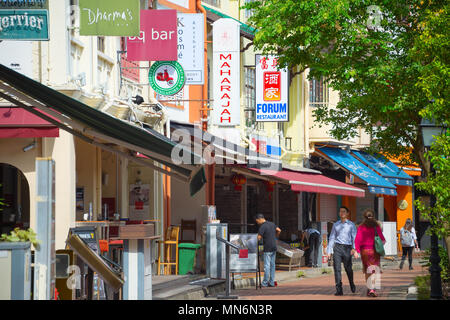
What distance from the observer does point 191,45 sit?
2158cm

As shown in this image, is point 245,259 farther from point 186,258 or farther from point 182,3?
point 182,3

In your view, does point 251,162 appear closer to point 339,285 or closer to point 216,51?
point 216,51

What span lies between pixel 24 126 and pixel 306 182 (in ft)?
43.8

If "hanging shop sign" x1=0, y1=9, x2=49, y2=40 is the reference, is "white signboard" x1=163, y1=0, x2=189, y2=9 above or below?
above

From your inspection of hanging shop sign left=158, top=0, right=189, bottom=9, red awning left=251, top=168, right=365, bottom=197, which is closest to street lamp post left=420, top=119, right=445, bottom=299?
red awning left=251, top=168, right=365, bottom=197

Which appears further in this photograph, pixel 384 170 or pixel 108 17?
pixel 384 170

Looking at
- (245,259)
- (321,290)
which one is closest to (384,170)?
(321,290)

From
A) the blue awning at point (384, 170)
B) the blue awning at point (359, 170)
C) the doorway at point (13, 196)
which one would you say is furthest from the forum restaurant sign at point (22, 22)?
the blue awning at point (384, 170)

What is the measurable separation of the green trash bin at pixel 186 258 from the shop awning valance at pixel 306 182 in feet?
14.2

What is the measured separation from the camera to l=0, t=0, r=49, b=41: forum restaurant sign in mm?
14492

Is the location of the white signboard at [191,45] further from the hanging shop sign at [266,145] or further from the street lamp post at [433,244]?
the hanging shop sign at [266,145]

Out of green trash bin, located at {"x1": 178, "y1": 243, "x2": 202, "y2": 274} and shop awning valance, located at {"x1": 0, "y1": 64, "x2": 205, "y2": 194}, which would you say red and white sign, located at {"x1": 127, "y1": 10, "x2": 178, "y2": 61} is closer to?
green trash bin, located at {"x1": 178, "y1": 243, "x2": 202, "y2": 274}

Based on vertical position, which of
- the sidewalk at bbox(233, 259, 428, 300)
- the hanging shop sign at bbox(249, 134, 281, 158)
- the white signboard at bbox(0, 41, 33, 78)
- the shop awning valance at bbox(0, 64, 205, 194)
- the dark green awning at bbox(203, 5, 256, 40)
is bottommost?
the sidewalk at bbox(233, 259, 428, 300)

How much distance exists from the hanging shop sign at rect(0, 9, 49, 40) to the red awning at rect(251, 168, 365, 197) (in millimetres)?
12097
